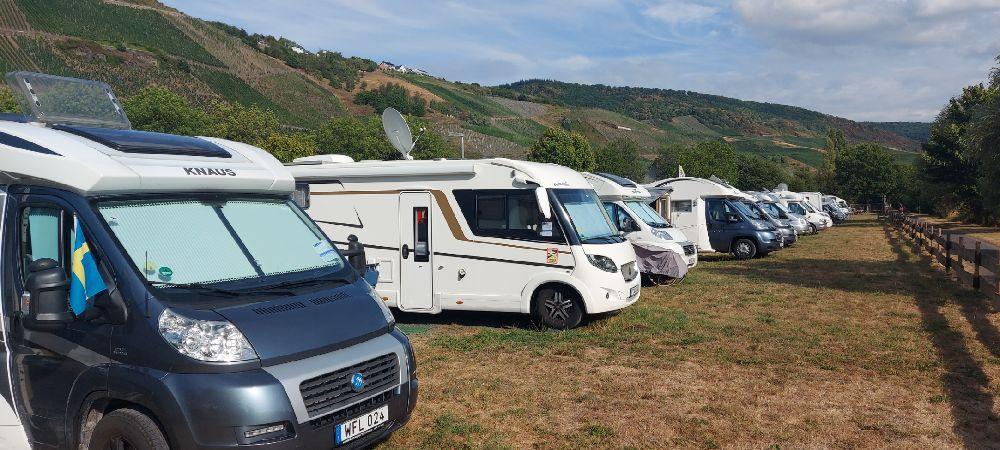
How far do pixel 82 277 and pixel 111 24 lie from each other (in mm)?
91611

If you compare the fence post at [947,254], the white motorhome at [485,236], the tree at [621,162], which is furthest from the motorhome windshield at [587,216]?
the tree at [621,162]

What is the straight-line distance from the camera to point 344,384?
170 inches

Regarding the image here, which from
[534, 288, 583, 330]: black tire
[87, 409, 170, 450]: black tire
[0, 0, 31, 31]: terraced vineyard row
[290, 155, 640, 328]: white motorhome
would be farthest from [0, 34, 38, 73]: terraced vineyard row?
[87, 409, 170, 450]: black tire

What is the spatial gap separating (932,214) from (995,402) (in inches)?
2391

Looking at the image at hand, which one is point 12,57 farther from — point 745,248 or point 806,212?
point 745,248

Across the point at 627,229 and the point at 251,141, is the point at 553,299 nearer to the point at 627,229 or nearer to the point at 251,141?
the point at 627,229

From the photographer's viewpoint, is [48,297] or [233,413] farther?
[48,297]

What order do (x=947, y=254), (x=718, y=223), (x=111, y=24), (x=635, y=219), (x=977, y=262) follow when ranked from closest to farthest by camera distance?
(x=977, y=262), (x=635, y=219), (x=947, y=254), (x=718, y=223), (x=111, y=24)

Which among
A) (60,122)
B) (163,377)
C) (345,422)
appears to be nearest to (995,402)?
(345,422)

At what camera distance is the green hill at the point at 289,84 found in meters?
67.6

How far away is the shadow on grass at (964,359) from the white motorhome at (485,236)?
4101mm

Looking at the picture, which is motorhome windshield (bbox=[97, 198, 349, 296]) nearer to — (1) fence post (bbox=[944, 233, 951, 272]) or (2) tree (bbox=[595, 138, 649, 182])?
(1) fence post (bbox=[944, 233, 951, 272])

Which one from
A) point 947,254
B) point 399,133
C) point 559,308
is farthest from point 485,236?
point 947,254

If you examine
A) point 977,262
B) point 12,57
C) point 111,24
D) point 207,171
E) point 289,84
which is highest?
point 111,24
